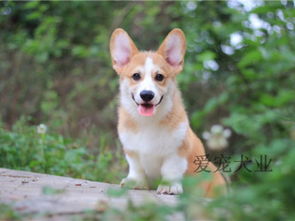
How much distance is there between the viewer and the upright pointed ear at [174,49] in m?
4.72

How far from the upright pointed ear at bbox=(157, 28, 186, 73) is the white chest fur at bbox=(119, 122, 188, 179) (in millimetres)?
774

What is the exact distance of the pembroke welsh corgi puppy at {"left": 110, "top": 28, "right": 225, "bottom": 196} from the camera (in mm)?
4137

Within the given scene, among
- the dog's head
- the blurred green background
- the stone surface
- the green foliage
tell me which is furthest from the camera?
the blurred green background

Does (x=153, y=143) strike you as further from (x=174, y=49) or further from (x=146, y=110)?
(x=174, y=49)

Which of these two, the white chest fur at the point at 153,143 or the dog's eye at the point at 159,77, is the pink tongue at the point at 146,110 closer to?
the white chest fur at the point at 153,143

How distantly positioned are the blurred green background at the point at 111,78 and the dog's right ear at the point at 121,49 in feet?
3.87

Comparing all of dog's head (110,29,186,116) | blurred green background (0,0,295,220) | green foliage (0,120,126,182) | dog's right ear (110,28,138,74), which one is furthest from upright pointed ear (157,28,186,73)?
green foliage (0,120,126,182)

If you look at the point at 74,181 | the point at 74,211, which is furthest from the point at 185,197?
the point at 74,181

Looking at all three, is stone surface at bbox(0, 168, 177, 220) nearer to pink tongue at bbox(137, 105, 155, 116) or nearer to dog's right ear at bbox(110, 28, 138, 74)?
pink tongue at bbox(137, 105, 155, 116)

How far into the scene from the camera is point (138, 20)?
32.5ft

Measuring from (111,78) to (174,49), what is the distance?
513 cm

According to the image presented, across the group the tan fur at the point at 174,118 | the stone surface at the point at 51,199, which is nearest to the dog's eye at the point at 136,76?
the tan fur at the point at 174,118

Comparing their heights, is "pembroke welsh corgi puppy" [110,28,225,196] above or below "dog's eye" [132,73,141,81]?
below

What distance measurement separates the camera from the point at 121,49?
4.82 m
